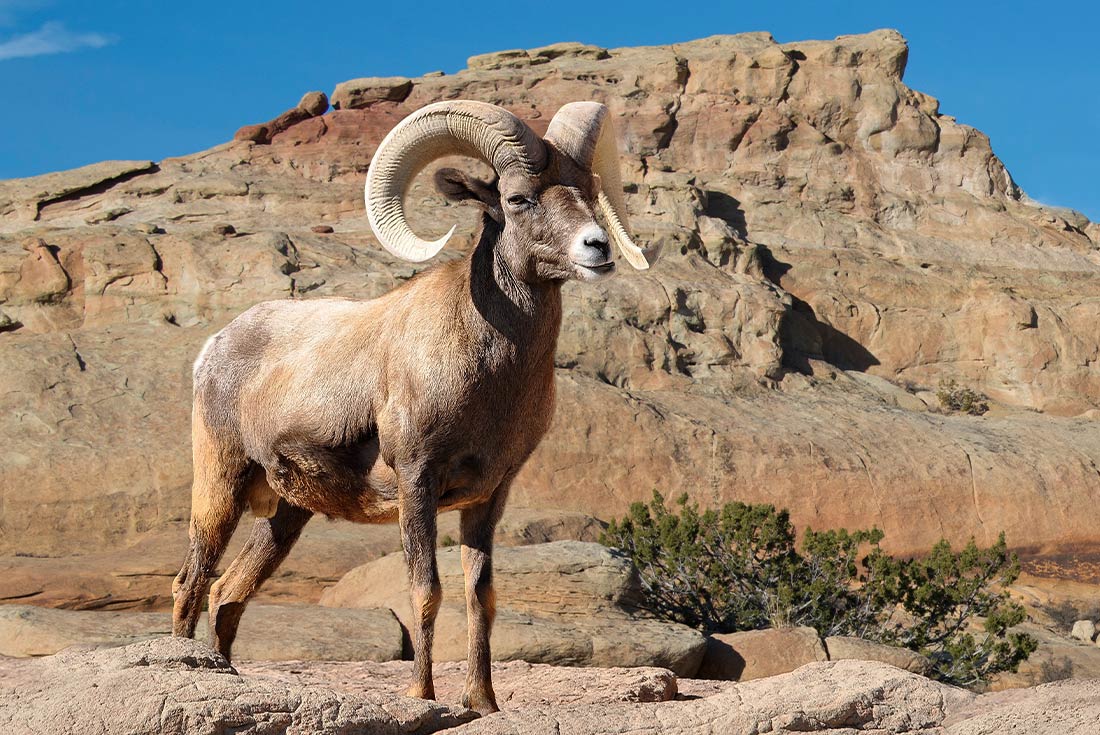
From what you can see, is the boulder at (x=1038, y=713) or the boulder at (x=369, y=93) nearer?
the boulder at (x=1038, y=713)

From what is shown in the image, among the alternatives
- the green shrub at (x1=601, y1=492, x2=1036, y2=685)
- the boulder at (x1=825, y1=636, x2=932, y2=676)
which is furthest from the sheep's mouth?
the green shrub at (x1=601, y1=492, x2=1036, y2=685)

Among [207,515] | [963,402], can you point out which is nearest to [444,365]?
[207,515]

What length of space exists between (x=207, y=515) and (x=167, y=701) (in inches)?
129

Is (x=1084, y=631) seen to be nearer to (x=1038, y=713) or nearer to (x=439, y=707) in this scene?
(x=1038, y=713)

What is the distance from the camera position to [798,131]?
1583 inches

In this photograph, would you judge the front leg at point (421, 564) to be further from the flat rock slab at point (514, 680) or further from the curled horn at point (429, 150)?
the curled horn at point (429, 150)

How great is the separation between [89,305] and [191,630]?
1987 cm

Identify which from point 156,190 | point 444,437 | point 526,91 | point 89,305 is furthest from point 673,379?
point 444,437

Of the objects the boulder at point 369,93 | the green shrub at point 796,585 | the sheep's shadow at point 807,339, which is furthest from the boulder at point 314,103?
the green shrub at point 796,585

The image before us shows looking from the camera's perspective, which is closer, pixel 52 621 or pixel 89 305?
pixel 52 621

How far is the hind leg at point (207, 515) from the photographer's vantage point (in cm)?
789

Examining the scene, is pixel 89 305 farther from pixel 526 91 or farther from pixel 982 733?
pixel 982 733

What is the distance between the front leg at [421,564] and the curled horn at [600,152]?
157 cm

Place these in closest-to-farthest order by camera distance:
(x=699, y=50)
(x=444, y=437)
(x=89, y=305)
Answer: (x=444, y=437) → (x=89, y=305) → (x=699, y=50)
